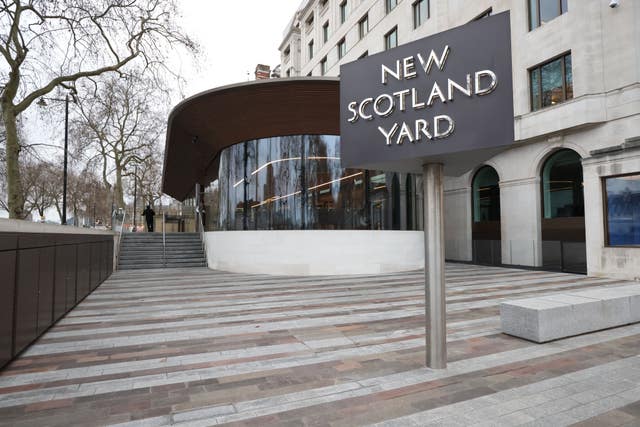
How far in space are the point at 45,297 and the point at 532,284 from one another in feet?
41.1

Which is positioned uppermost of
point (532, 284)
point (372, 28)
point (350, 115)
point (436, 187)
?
point (372, 28)

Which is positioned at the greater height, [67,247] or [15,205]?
[15,205]

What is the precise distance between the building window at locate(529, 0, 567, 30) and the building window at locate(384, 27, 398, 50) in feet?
33.3

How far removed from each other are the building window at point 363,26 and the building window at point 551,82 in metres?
15.9

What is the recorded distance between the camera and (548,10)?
16672 millimetres

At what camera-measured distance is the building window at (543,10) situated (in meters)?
16.1

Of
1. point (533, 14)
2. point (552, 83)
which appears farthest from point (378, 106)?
point (533, 14)

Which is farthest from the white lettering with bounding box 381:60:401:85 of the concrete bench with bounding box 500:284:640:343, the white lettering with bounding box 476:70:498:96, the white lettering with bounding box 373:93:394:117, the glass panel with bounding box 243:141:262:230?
the glass panel with bounding box 243:141:262:230

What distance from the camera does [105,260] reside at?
13719 mm

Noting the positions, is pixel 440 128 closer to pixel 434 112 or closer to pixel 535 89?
pixel 434 112

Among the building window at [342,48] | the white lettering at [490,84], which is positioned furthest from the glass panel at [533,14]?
the white lettering at [490,84]

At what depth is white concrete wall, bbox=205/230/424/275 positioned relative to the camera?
14.0 meters

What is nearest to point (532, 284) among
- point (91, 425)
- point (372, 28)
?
point (91, 425)

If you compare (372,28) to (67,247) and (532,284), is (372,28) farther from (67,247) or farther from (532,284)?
(67,247)
